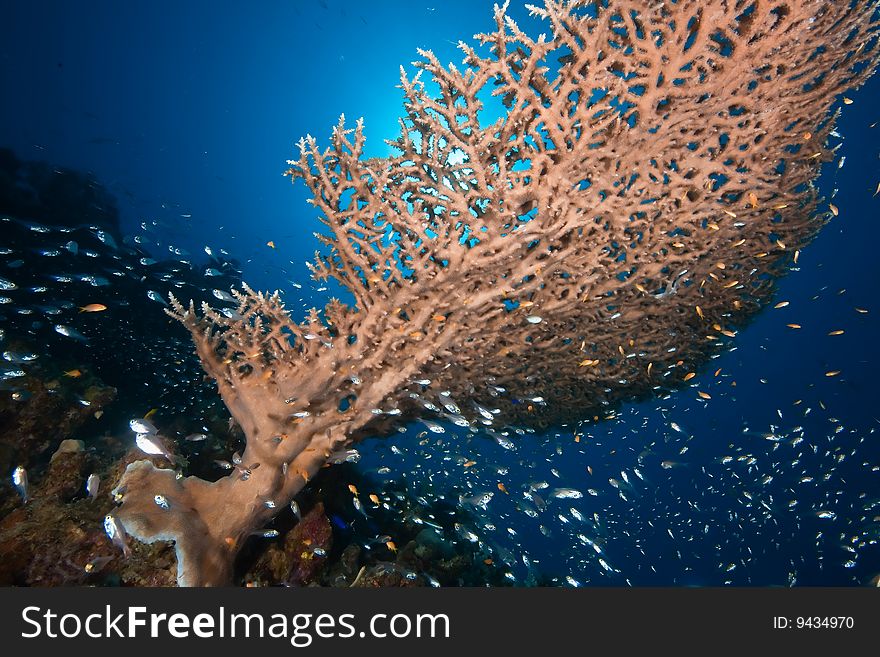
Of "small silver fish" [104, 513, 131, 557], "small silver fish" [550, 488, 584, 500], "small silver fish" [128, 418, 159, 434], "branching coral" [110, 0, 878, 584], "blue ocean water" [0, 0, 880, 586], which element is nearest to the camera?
"small silver fish" [104, 513, 131, 557]

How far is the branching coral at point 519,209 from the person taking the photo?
13.8 feet

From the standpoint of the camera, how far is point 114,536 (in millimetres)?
4062

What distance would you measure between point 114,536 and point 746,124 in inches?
341

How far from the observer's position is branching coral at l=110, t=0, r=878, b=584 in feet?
13.8

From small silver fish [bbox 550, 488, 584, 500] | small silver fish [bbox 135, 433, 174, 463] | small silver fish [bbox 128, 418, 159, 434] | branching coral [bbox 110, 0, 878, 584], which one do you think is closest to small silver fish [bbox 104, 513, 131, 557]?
branching coral [bbox 110, 0, 878, 584]

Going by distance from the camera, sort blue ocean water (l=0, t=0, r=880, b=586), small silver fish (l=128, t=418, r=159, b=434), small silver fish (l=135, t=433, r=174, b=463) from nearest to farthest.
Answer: small silver fish (l=135, t=433, r=174, b=463)
small silver fish (l=128, t=418, r=159, b=434)
blue ocean water (l=0, t=0, r=880, b=586)

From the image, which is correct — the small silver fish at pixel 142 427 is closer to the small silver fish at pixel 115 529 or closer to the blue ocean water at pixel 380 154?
the small silver fish at pixel 115 529

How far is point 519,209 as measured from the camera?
4387 millimetres

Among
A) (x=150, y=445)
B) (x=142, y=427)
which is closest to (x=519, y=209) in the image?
(x=150, y=445)

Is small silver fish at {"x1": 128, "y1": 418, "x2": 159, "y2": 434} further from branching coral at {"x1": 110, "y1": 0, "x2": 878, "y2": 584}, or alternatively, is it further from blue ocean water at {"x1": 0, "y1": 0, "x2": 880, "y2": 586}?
blue ocean water at {"x1": 0, "y1": 0, "x2": 880, "y2": 586}

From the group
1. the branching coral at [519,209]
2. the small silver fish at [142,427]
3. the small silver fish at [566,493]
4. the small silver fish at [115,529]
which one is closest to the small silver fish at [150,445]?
the small silver fish at [142,427]

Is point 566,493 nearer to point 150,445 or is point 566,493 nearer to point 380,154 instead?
point 150,445

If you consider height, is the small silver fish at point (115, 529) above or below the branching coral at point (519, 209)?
below

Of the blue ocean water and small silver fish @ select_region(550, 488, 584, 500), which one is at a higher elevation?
the blue ocean water
